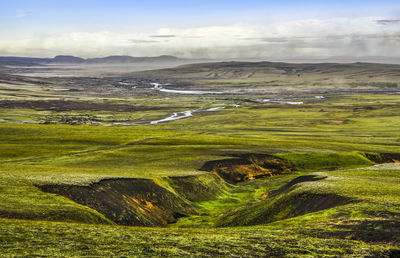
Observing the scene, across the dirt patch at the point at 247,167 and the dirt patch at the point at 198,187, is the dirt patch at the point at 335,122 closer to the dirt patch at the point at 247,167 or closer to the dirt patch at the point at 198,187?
the dirt patch at the point at 247,167

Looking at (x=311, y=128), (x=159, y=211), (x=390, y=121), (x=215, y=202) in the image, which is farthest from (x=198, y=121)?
(x=159, y=211)

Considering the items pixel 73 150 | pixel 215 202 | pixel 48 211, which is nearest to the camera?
pixel 48 211

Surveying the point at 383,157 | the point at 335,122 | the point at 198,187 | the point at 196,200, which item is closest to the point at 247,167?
the point at 198,187

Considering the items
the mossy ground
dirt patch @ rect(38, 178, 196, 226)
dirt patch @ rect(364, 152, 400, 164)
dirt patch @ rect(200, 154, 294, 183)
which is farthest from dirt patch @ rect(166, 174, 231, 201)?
dirt patch @ rect(364, 152, 400, 164)

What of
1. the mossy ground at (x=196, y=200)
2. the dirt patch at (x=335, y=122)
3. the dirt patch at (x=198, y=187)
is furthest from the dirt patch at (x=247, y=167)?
the dirt patch at (x=335, y=122)

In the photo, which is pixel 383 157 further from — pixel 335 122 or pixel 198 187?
pixel 335 122

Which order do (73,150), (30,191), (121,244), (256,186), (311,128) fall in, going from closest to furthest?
(121,244) → (30,191) → (256,186) → (73,150) → (311,128)

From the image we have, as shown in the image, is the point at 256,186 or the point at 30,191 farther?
the point at 256,186

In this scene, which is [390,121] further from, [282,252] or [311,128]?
[282,252]
